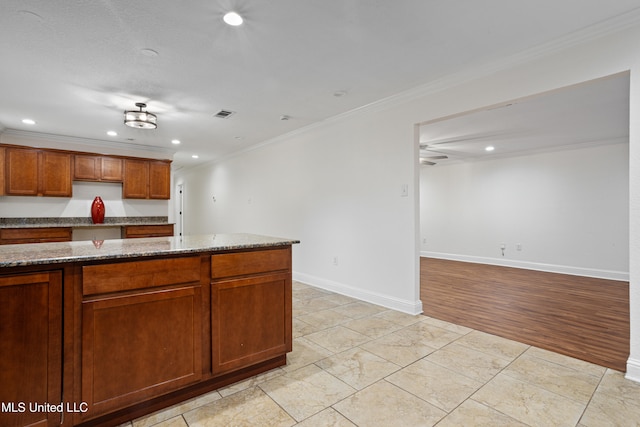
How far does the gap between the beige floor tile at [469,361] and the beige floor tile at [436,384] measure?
0.08m

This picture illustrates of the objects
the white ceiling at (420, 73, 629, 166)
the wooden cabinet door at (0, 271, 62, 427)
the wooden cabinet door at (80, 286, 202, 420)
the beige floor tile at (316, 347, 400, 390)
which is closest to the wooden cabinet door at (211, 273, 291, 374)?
the wooden cabinet door at (80, 286, 202, 420)

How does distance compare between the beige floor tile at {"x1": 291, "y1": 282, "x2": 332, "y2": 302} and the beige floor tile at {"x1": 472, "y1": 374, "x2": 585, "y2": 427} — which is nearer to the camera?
the beige floor tile at {"x1": 472, "y1": 374, "x2": 585, "y2": 427}

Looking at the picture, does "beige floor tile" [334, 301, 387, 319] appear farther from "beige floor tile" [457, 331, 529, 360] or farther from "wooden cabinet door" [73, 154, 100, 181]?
"wooden cabinet door" [73, 154, 100, 181]

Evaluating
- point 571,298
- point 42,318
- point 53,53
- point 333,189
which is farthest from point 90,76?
point 571,298

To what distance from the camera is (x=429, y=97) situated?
129 inches

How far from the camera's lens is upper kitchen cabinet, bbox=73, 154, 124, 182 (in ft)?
17.6

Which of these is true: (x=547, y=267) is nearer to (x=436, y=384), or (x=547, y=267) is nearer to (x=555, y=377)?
(x=555, y=377)

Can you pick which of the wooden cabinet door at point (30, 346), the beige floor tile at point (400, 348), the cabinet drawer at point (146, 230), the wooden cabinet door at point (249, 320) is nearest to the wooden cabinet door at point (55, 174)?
the cabinet drawer at point (146, 230)

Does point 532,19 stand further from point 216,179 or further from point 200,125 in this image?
point 216,179

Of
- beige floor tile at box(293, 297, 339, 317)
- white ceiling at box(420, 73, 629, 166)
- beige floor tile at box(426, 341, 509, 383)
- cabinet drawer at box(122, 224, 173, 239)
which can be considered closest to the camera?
beige floor tile at box(426, 341, 509, 383)

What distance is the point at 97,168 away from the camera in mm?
5531

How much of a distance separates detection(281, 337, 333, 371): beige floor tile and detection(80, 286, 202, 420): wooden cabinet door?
2.32 feet

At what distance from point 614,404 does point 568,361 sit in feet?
1.85

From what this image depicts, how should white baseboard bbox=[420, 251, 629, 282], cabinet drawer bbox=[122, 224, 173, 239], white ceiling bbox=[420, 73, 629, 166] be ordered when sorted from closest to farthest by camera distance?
1. white ceiling bbox=[420, 73, 629, 166]
2. white baseboard bbox=[420, 251, 629, 282]
3. cabinet drawer bbox=[122, 224, 173, 239]
